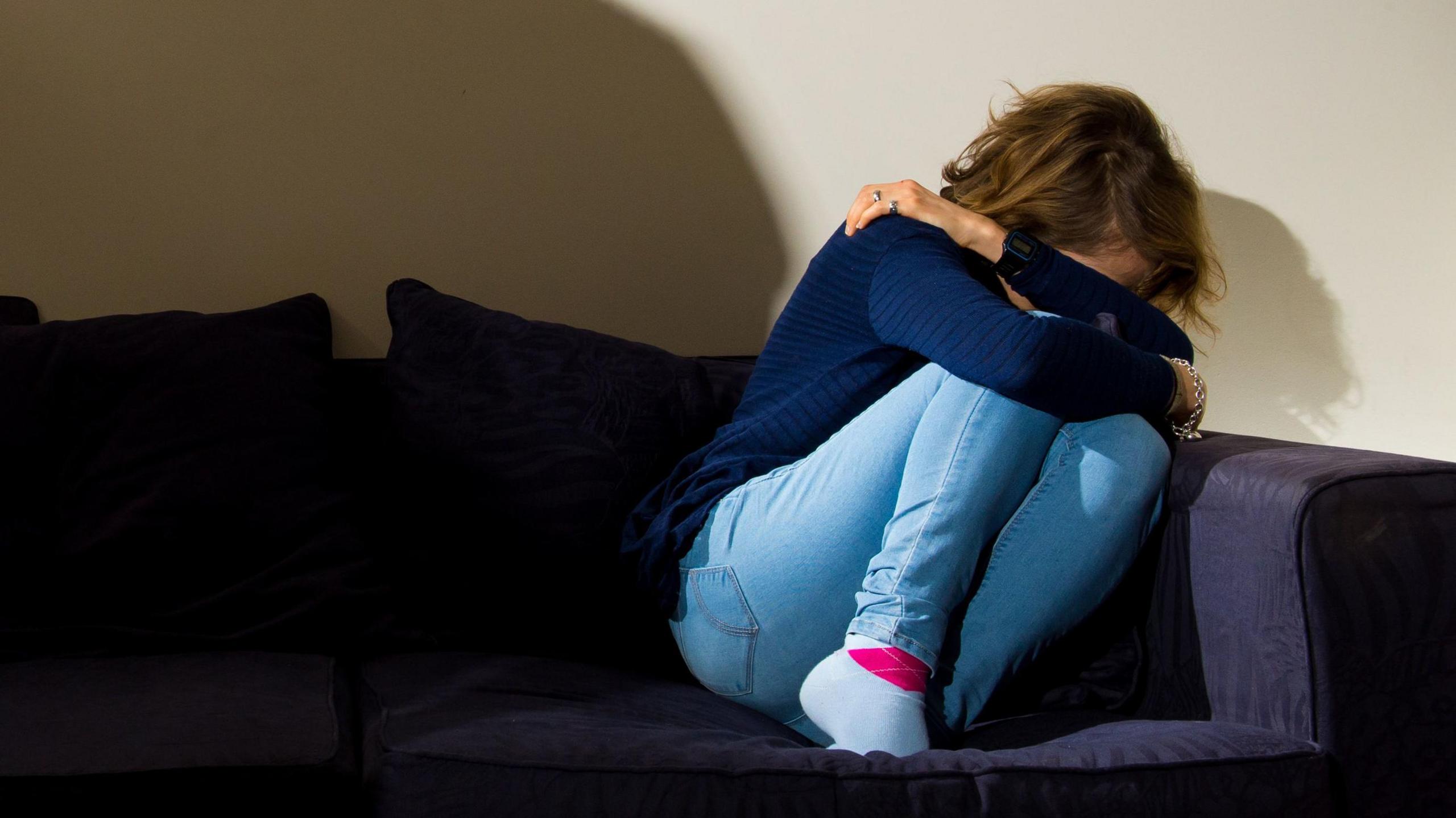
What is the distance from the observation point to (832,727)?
0.98 metres

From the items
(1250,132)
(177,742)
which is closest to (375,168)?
(177,742)

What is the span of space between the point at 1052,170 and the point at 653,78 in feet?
2.32

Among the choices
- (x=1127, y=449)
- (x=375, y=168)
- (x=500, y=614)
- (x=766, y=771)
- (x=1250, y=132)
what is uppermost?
(x=1250, y=132)

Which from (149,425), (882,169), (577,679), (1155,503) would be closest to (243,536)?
(149,425)

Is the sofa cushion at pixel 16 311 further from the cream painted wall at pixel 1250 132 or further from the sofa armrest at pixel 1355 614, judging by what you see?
the sofa armrest at pixel 1355 614

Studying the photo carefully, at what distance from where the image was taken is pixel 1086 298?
131 cm

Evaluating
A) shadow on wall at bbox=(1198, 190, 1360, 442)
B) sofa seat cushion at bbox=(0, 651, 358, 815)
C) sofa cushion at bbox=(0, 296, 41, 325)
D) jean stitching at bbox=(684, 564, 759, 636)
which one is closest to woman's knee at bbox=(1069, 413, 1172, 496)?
jean stitching at bbox=(684, 564, 759, 636)

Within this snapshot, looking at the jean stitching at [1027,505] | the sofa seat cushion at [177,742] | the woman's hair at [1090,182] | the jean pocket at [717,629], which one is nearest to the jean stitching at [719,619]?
the jean pocket at [717,629]

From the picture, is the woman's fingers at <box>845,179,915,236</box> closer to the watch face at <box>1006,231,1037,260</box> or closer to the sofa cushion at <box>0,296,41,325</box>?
the watch face at <box>1006,231,1037,260</box>

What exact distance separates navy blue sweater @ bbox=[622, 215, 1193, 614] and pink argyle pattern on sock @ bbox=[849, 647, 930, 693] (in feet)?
0.86

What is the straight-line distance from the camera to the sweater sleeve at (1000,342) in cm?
103

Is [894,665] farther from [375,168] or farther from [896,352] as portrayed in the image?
[375,168]

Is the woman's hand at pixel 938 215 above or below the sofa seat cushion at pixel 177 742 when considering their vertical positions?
above

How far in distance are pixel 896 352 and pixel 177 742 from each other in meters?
0.79
